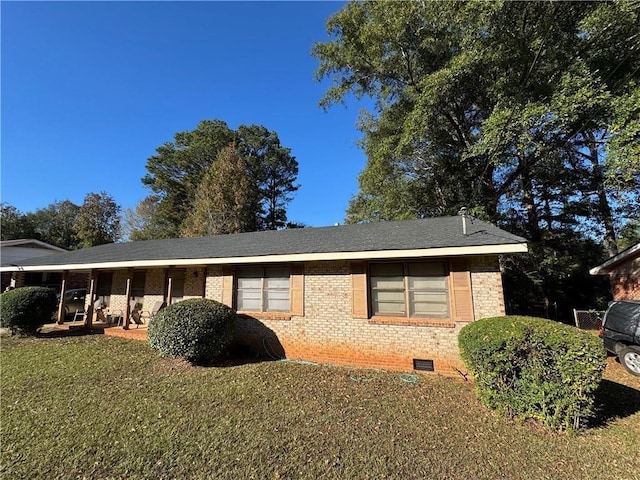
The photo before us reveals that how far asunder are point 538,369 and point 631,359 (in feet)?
16.5

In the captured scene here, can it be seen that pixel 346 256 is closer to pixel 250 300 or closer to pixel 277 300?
pixel 277 300

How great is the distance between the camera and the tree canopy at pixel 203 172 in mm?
29828

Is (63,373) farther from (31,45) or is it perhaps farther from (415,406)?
(31,45)

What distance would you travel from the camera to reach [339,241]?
816cm

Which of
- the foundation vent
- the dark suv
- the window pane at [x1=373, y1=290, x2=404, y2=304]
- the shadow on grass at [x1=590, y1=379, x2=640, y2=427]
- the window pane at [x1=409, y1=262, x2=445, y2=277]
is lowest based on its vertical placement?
the shadow on grass at [x1=590, y1=379, x2=640, y2=427]

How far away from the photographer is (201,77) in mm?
11469

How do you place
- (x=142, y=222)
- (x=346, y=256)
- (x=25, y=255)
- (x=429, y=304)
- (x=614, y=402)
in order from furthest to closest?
(x=142, y=222) → (x=25, y=255) → (x=346, y=256) → (x=429, y=304) → (x=614, y=402)

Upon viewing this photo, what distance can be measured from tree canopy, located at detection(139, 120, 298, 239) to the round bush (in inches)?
832

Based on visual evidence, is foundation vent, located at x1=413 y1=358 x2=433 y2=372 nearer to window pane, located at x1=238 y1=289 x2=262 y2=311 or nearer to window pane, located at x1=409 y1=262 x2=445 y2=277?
window pane, located at x1=409 y1=262 x2=445 y2=277

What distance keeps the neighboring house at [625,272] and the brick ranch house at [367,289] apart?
309 inches

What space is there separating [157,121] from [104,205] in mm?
26990

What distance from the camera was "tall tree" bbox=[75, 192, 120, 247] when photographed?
30.4 meters

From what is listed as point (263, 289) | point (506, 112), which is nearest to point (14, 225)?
point (263, 289)

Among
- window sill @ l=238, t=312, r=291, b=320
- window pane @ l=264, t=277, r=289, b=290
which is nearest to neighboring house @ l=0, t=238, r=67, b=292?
window sill @ l=238, t=312, r=291, b=320
